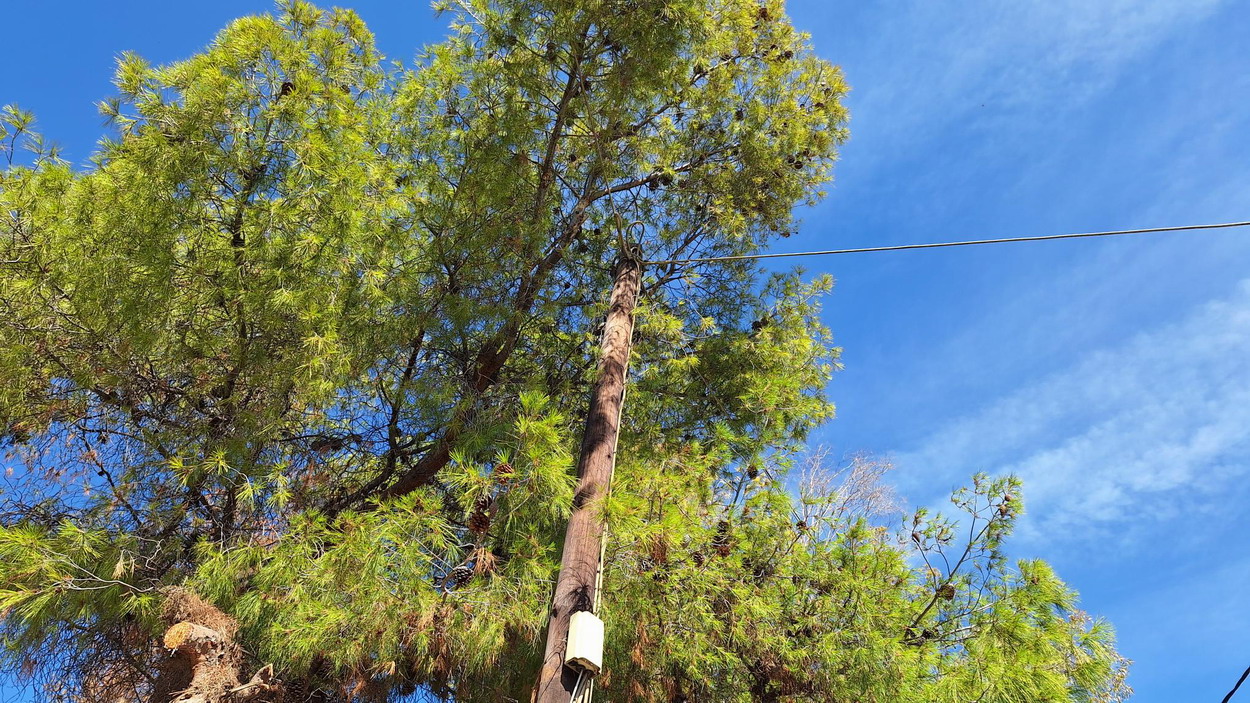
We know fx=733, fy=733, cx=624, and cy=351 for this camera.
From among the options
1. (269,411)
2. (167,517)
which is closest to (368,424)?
A: (269,411)

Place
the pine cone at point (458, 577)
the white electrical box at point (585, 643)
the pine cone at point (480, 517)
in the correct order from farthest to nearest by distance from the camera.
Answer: the pine cone at point (458, 577), the pine cone at point (480, 517), the white electrical box at point (585, 643)

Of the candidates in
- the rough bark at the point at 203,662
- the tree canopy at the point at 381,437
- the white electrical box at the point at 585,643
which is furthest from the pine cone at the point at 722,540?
the rough bark at the point at 203,662

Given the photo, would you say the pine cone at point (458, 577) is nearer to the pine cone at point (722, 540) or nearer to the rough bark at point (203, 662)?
the rough bark at point (203, 662)

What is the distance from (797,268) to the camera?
541 centimetres

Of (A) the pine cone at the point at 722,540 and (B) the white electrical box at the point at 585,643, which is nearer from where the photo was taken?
(B) the white electrical box at the point at 585,643

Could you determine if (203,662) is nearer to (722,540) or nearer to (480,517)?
(480,517)

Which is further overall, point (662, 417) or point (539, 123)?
point (662, 417)

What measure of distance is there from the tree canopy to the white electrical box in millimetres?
433

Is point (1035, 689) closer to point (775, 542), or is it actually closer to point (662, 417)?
point (775, 542)

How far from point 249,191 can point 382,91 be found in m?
1.36

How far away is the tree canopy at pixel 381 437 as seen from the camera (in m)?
3.05

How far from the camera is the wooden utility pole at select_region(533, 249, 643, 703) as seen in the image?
2.50 m

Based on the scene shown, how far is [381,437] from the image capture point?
13.9ft

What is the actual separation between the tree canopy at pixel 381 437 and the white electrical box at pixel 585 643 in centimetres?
43
